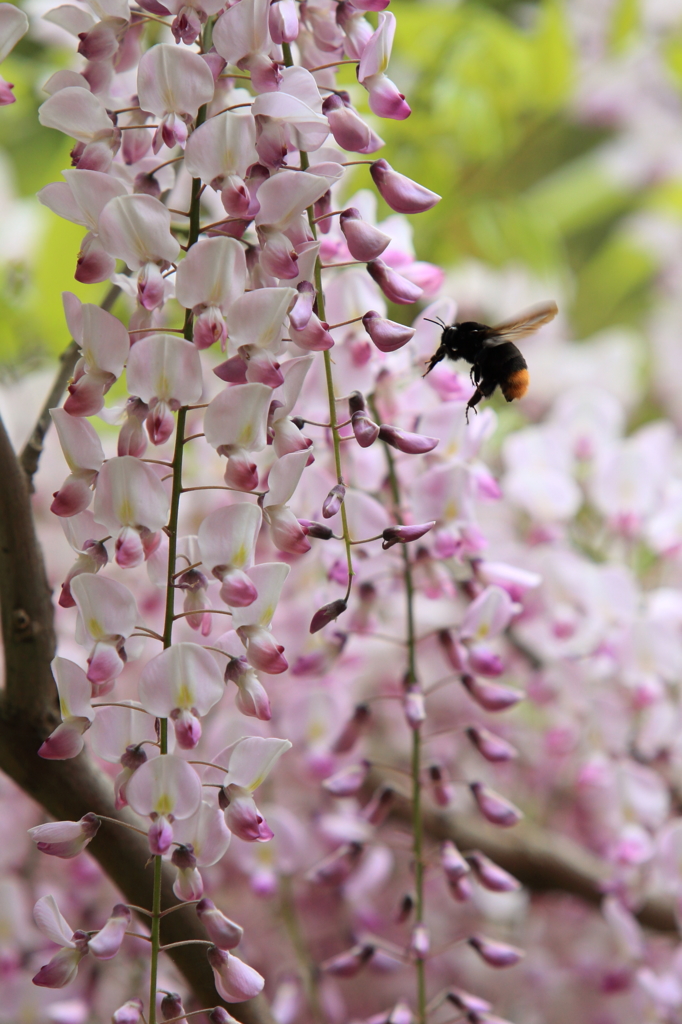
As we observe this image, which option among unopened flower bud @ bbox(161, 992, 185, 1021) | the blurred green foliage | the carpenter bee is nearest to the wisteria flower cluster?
unopened flower bud @ bbox(161, 992, 185, 1021)

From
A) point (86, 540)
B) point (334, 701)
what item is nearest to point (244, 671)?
point (86, 540)

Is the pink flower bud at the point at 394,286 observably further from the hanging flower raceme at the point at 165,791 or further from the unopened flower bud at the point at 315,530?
the hanging flower raceme at the point at 165,791

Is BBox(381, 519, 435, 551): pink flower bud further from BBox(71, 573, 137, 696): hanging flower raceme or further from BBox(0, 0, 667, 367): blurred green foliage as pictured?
BBox(0, 0, 667, 367): blurred green foliage

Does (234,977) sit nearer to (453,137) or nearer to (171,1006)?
(171,1006)

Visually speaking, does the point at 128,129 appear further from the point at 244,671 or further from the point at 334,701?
the point at 334,701

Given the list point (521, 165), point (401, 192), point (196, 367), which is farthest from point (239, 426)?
point (521, 165)
